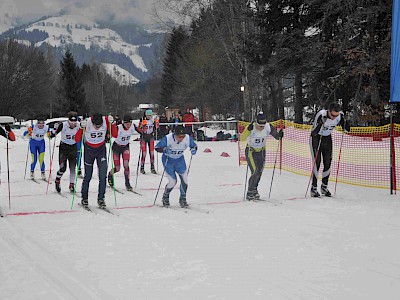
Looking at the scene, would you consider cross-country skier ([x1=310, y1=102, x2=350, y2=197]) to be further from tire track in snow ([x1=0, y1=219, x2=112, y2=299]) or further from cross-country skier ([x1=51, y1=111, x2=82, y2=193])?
tire track in snow ([x1=0, y1=219, x2=112, y2=299])

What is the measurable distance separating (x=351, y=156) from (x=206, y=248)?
9.50 metres

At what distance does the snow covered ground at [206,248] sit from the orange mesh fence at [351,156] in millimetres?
2030

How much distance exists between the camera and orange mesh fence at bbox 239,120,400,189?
1164cm

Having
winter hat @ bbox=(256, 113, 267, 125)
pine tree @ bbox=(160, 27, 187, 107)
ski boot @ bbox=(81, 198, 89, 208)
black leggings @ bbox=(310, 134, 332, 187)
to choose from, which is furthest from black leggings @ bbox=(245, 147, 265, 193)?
pine tree @ bbox=(160, 27, 187, 107)

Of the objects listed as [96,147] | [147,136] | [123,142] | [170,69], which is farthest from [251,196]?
[170,69]

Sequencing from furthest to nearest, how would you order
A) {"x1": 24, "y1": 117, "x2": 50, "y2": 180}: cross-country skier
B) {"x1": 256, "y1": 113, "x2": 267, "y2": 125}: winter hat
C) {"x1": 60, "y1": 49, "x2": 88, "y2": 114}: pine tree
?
{"x1": 60, "y1": 49, "x2": 88, "y2": 114}: pine tree < {"x1": 24, "y1": 117, "x2": 50, "y2": 180}: cross-country skier < {"x1": 256, "y1": 113, "x2": 267, "y2": 125}: winter hat

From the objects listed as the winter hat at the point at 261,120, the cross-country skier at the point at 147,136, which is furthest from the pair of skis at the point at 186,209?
the cross-country skier at the point at 147,136

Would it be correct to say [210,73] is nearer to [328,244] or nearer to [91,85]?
[328,244]

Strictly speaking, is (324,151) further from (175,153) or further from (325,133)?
(175,153)

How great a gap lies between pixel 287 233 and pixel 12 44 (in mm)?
55004

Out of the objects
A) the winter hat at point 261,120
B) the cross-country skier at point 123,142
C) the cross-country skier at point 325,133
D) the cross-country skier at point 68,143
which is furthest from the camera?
the cross-country skier at point 123,142

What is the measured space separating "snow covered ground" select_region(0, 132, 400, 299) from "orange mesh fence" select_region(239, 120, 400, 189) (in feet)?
6.66

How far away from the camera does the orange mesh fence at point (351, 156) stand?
38.2ft

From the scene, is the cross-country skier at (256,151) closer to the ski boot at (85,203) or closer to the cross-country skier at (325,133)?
the cross-country skier at (325,133)
